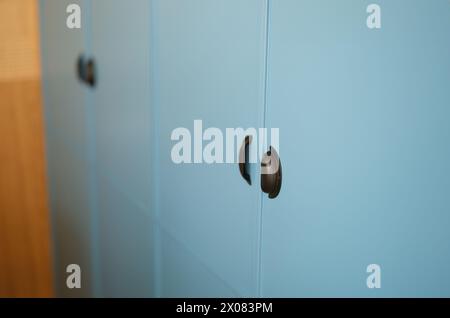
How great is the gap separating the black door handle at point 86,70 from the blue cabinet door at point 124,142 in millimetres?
41

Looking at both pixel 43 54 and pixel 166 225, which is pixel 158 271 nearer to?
pixel 166 225

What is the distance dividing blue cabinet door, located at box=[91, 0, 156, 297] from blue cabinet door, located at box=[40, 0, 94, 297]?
172mm

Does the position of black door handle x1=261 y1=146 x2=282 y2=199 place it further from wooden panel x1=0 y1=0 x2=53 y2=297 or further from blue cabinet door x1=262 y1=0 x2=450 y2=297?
wooden panel x1=0 y1=0 x2=53 y2=297

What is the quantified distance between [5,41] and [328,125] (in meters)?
2.11

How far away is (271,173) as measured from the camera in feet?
3.25

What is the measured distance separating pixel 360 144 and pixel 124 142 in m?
1.10

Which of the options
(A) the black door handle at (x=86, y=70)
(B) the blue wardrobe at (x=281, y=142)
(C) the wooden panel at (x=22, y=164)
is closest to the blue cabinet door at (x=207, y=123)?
(B) the blue wardrobe at (x=281, y=142)

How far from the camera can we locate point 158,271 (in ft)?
5.40

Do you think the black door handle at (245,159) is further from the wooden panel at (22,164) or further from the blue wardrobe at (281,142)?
the wooden panel at (22,164)

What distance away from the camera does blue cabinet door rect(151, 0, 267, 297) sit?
1055 mm

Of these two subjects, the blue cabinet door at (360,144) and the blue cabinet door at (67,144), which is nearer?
the blue cabinet door at (360,144)

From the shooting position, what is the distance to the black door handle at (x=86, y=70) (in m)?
1.96

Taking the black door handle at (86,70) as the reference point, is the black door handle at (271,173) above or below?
below
